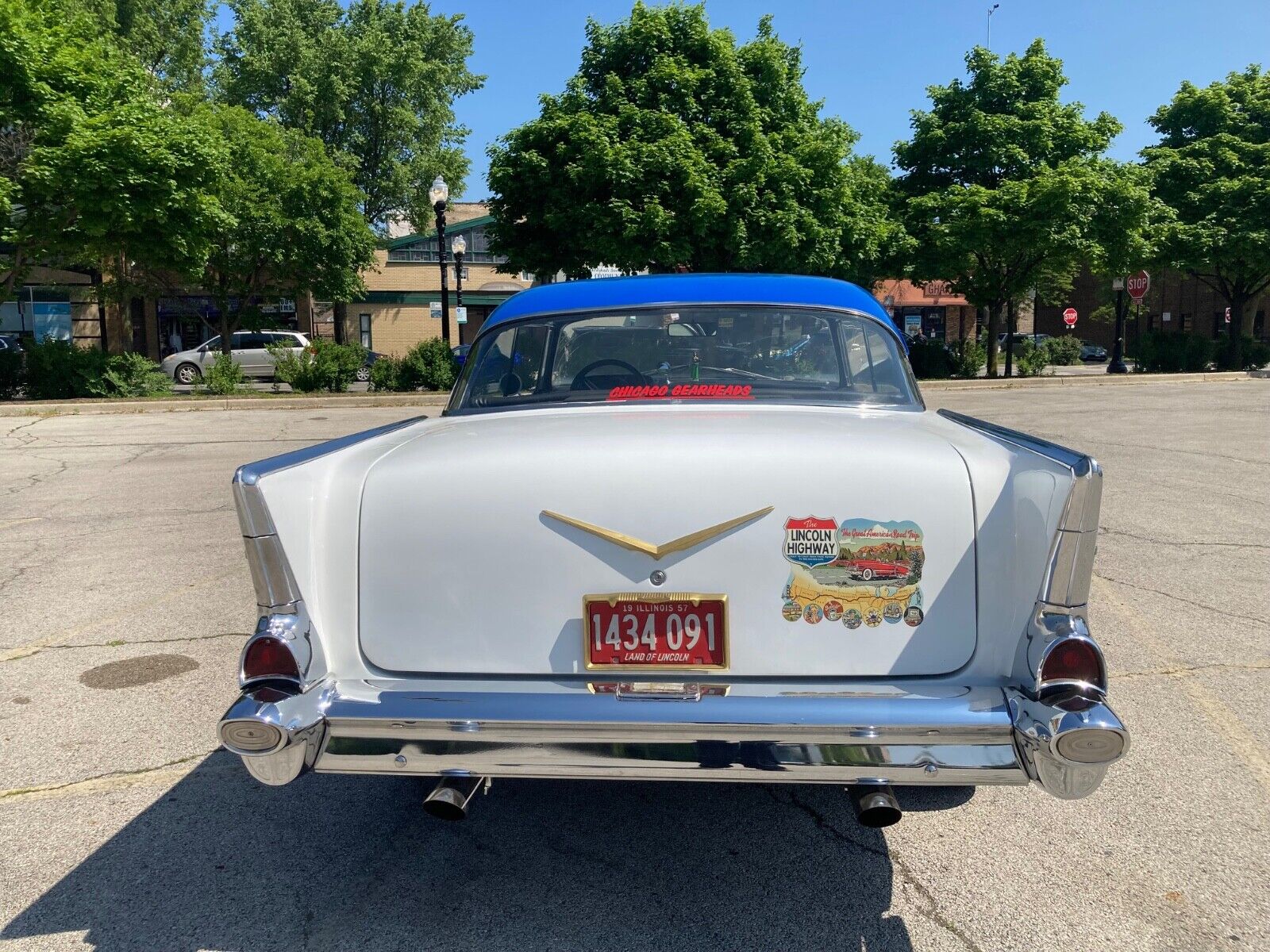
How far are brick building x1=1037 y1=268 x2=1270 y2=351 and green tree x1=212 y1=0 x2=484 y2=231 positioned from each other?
33.2m

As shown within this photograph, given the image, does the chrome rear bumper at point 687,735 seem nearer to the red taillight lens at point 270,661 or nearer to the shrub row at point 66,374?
the red taillight lens at point 270,661

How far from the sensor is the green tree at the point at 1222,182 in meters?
31.6

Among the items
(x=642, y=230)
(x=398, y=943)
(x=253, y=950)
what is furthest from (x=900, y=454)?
(x=642, y=230)

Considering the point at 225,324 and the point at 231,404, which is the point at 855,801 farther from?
the point at 225,324

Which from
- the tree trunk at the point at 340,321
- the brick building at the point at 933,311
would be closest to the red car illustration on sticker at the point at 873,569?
the tree trunk at the point at 340,321

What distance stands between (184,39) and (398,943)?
43.8m

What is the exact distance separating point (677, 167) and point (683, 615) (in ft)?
73.0

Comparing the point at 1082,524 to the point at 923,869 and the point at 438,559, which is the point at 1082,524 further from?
the point at 438,559

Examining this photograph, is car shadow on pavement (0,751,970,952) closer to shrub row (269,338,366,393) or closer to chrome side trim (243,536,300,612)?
chrome side trim (243,536,300,612)

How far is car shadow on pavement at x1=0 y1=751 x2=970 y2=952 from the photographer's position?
109 inches

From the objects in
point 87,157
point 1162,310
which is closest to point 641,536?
point 87,157

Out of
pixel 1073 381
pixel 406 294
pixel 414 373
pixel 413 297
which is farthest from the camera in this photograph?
pixel 413 297

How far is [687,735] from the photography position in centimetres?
245

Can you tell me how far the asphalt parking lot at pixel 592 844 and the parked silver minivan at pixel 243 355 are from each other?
29226mm
